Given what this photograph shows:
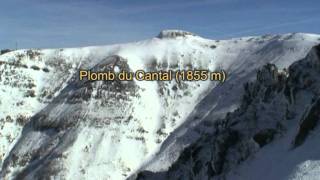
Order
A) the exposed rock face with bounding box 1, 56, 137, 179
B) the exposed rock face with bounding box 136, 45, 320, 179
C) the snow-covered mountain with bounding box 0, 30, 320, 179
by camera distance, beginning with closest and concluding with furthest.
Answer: the exposed rock face with bounding box 136, 45, 320, 179
the snow-covered mountain with bounding box 0, 30, 320, 179
the exposed rock face with bounding box 1, 56, 137, 179

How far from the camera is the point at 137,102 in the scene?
98.8 metres

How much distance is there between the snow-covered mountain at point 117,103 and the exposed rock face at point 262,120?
37.9 metres

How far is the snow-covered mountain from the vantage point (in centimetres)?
8538

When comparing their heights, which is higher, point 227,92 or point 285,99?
point 285,99

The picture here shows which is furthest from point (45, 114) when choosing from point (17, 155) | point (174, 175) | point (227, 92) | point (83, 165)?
point (174, 175)

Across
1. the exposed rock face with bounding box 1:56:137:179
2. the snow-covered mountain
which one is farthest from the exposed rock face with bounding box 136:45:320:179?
the exposed rock face with bounding box 1:56:137:179

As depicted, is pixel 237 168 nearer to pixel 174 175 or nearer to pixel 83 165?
pixel 174 175

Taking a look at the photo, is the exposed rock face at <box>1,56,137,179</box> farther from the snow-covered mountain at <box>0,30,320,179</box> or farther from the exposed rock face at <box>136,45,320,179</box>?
the exposed rock face at <box>136,45,320,179</box>

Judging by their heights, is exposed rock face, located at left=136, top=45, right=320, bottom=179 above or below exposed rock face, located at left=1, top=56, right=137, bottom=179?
above

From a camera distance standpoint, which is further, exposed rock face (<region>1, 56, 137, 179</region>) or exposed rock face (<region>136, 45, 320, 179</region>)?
exposed rock face (<region>1, 56, 137, 179</region>)

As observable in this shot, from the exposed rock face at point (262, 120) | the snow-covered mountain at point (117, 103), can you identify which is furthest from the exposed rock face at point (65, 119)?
the exposed rock face at point (262, 120)

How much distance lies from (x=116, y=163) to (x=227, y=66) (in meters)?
34.3

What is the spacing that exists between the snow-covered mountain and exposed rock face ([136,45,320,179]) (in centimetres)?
3795

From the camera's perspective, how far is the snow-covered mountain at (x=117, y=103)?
85375mm
